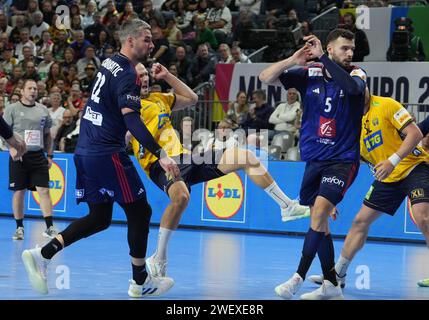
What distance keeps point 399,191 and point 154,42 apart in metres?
12.5

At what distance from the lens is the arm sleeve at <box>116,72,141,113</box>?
8109mm

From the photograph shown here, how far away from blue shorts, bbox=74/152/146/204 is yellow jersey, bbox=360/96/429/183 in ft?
9.03

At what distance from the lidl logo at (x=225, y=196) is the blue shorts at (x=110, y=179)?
7570 mm

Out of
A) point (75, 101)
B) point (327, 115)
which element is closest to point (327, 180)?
point (327, 115)

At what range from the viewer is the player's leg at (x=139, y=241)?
848 cm

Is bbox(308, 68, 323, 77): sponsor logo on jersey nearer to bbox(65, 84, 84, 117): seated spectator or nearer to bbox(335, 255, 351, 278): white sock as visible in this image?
bbox(335, 255, 351, 278): white sock

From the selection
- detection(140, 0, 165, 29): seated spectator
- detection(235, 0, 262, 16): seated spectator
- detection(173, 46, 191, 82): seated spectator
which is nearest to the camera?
detection(173, 46, 191, 82): seated spectator

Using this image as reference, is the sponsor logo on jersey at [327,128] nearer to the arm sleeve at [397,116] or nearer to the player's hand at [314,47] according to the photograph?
the player's hand at [314,47]

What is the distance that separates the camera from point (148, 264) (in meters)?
9.55

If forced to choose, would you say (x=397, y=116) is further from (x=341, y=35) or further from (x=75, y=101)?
(x=75, y=101)

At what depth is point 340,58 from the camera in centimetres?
876

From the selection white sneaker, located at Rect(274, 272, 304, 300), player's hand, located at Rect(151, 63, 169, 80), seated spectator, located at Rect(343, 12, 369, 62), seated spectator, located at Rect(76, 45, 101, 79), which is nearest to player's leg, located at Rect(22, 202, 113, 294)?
player's hand, located at Rect(151, 63, 169, 80)

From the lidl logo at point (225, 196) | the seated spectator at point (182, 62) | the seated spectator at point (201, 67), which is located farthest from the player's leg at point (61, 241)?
the seated spectator at point (182, 62)
